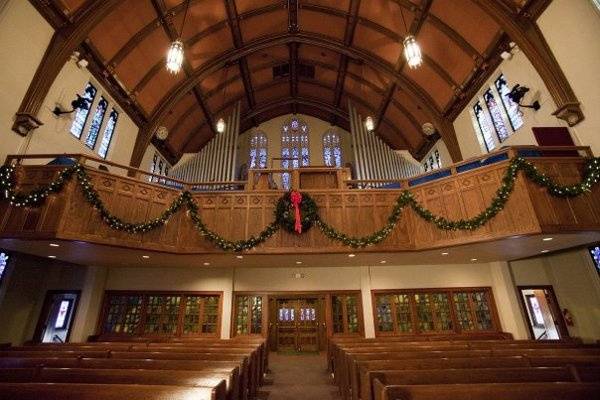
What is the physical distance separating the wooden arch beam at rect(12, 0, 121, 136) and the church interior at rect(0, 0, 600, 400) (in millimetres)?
46

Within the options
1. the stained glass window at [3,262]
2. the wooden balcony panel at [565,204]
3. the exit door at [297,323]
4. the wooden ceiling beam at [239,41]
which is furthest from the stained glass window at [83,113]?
the wooden balcony panel at [565,204]

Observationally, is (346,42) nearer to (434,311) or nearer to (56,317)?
(434,311)

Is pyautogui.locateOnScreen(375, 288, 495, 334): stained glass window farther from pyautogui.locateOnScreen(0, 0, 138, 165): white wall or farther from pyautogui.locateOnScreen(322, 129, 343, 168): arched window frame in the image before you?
pyautogui.locateOnScreen(0, 0, 138, 165): white wall

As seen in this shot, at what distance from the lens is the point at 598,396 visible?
2264 millimetres

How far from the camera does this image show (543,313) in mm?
12273

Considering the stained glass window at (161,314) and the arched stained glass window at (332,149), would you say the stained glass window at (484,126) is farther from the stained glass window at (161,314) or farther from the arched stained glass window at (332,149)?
the stained glass window at (161,314)

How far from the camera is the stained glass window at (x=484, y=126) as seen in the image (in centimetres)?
884

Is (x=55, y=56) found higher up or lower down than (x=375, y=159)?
lower down

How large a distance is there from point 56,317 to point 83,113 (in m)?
7.53

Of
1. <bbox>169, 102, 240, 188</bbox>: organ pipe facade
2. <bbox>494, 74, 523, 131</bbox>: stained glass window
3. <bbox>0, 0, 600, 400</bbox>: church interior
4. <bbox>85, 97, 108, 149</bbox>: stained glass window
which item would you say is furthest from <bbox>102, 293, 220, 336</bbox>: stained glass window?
<bbox>494, 74, 523, 131</bbox>: stained glass window

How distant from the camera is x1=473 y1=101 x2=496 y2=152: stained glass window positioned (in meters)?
8.84

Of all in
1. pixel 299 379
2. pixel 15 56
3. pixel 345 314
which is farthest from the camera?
pixel 345 314

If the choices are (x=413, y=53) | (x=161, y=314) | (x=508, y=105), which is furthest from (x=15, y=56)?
(x=508, y=105)

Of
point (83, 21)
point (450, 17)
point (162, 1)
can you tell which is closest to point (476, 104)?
point (450, 17)
